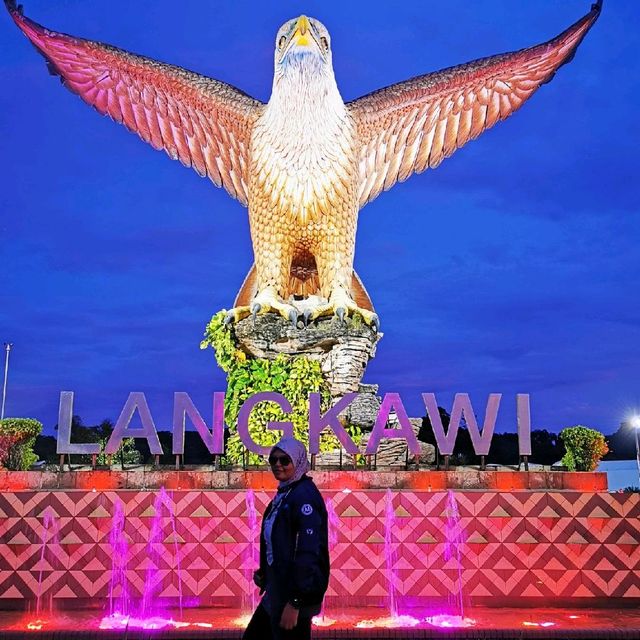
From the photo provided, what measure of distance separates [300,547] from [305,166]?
8.42m

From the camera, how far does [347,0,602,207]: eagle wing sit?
11344mm

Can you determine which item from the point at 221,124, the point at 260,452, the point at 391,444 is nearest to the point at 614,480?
the point at 391,444

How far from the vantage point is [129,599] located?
7141mm

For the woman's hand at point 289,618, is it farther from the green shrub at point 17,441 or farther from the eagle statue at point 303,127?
the eagle statue at point 303,127

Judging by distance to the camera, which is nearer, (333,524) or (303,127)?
(333,524)

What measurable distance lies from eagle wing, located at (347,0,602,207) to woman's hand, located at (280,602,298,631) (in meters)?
9.59

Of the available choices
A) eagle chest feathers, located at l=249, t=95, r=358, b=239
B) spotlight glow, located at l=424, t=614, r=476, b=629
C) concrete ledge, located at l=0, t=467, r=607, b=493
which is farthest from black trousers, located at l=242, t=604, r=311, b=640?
eagle chest feathers, located at l=249, t=95, r=358, b=239

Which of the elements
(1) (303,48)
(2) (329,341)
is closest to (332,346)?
(2) (329,341)

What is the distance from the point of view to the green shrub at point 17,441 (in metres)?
9.20

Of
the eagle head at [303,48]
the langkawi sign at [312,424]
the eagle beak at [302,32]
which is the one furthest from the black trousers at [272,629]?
the eagle beak at [302,32]

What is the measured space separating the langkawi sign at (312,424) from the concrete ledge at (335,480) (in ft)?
1.37

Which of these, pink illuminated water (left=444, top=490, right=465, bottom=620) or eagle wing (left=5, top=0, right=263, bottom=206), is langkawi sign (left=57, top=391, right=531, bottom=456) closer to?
pink illuminated water (left=444, top=490, right=465, bottom=620)

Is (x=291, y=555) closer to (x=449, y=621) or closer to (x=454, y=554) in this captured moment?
(x=449, y=621)

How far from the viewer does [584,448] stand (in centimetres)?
955
